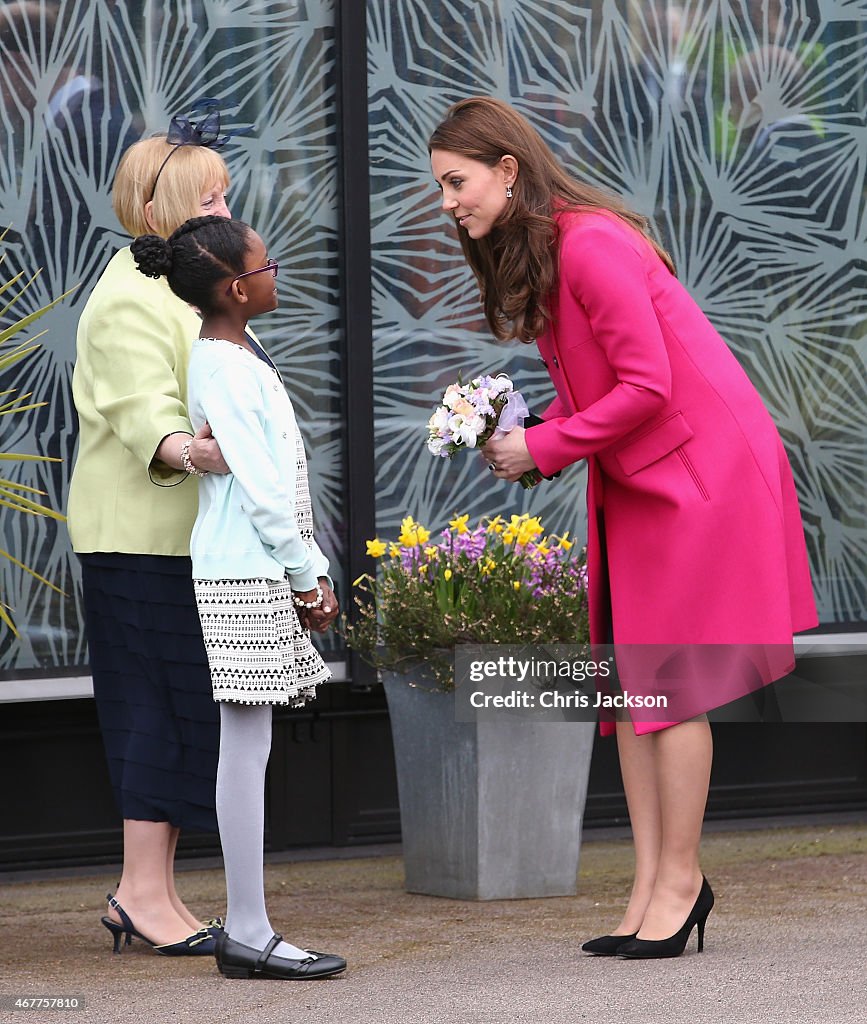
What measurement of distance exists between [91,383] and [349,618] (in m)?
1.55

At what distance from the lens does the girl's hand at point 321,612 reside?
3.70m

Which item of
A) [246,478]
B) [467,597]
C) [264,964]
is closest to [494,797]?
[467,597]

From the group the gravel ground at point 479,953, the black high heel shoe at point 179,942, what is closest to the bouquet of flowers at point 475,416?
the gravel ground at point 479,953

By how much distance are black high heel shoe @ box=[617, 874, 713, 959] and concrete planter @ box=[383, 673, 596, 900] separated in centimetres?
86

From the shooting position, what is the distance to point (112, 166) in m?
5.14

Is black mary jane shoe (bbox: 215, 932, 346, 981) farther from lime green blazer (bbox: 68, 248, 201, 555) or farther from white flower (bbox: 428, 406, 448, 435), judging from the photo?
white flower (bbox: 428, 406, 448, 435)

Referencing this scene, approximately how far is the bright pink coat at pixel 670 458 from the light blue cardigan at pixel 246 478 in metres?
0.55

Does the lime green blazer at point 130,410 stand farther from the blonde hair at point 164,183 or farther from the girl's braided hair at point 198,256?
the girl's braided hair at point 198,256

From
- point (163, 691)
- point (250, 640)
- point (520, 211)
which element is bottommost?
point (163, 691)

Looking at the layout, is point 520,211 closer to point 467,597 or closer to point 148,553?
point 148,553

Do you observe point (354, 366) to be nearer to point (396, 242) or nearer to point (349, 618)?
point (396, 242)

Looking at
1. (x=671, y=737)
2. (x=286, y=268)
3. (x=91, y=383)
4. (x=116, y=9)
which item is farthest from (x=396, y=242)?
(x=671, y=737)

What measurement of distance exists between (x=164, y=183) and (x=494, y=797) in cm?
178

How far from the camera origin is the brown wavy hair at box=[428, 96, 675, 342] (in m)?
3.75
